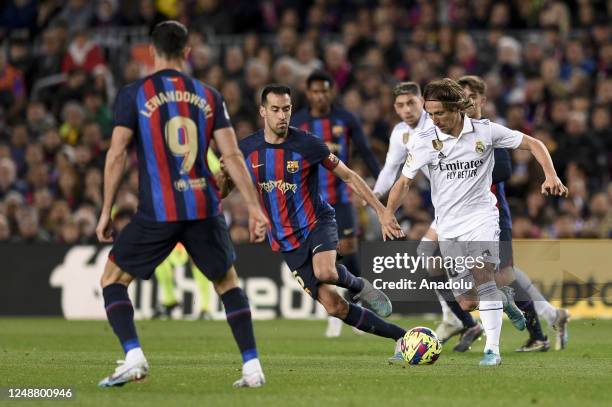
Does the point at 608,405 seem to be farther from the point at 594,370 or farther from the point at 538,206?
the point at 538,206

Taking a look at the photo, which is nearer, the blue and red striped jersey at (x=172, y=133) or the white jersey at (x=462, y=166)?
the blue and red striped jersey at (x=172, y=133)

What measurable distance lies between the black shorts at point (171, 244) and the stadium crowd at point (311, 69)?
880 cm

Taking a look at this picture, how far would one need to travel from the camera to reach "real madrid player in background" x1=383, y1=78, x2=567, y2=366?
422 inches

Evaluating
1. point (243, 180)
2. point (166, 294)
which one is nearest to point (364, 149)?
point (166, 294)

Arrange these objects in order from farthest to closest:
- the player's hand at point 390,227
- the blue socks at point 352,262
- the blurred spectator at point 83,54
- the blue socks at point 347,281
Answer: the blurred spectator at point 83,54 → the blue socks at point 352,262 → the blue socks at point 347,281 → the player's hand at point 390,227

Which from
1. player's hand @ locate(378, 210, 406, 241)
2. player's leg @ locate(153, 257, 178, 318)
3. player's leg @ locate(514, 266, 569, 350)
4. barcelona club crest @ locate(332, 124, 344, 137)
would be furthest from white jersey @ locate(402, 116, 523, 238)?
player's leg @ locate(153, 257, 178, 318)

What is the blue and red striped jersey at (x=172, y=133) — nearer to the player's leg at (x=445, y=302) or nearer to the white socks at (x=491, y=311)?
the white socks at (x=491, y=311)

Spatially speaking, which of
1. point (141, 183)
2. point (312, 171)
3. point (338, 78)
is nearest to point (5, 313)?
point (338, 78)

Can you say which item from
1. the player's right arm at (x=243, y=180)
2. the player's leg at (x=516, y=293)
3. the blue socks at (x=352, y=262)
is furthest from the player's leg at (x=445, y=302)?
the player's right arm at (x=243, y=180)

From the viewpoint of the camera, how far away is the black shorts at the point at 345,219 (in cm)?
1481

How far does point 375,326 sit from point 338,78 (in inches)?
418

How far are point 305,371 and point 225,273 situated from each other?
173 cm

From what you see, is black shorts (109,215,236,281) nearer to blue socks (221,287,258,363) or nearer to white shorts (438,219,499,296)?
blue socks (221,287,258,363)

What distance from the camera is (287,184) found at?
11.5 metres
